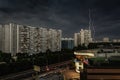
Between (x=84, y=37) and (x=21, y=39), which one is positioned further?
(x=84, y=37)

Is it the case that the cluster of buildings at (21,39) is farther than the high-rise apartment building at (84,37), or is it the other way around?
the high-rise apartment building at (84,37)

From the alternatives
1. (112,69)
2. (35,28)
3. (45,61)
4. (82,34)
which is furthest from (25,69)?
(82,34)

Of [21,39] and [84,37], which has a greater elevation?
[84,37]

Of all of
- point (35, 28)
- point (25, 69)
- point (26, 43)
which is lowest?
point (25, 69)

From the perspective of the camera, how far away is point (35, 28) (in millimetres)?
127500

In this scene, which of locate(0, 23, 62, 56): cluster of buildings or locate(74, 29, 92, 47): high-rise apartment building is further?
locate(74, 29, 92, 47): high-rise apartment building

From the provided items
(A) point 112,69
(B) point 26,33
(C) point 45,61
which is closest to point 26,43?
(B) point 26,33

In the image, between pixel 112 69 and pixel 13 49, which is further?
pixel 13 49

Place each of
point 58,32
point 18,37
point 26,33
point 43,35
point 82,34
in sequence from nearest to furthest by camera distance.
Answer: point 18,37, point 26,33, point 43,35, point 58,32, point 82,34

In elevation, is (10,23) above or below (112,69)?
above

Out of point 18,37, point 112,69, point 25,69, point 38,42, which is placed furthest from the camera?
point 38,42

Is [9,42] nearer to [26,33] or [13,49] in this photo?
[13,49]

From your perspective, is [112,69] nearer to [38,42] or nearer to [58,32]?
[38,42]

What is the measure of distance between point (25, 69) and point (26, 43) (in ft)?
151
